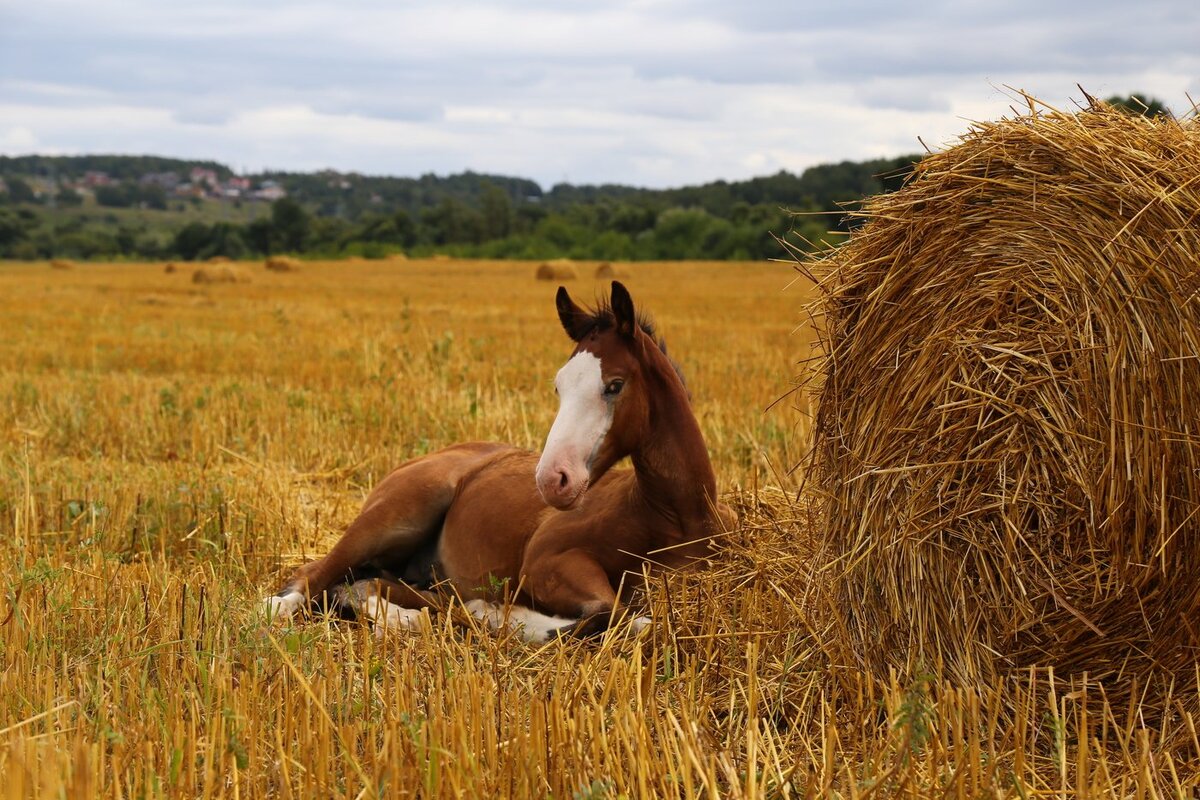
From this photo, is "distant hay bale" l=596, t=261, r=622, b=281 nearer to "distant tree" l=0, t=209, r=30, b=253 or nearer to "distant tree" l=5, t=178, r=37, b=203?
"distant tree" l=0, t=209, r=30, b=253

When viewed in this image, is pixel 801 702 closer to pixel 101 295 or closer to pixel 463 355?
pixel 463 355

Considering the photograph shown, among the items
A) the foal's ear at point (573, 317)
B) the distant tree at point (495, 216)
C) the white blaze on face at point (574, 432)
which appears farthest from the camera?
the distant tree at point (495, 216)

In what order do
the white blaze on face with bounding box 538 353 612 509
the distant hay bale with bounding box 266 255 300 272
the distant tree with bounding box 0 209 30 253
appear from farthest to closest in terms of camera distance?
the distant tree with bounding box 0 209 30 253 → the distant hay bale with bounding box 266 255 300 272 → the white blaze on face with bounding box 538 353 612 509

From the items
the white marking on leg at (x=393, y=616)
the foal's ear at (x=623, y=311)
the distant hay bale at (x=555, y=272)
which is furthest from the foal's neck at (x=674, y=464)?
the distant hay bale at (x=555, y=272)

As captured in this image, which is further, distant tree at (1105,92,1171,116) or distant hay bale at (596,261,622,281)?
distant hay bale at (596,261,622,281)

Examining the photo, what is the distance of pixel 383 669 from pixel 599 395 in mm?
1431

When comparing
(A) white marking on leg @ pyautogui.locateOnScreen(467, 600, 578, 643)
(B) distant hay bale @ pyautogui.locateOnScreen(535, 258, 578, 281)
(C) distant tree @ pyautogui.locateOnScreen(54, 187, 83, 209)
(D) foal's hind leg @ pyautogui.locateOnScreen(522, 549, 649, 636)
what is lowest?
(A) white marking on leg @ pyautogui.locateOnScreen(467, 600, 578, 643)

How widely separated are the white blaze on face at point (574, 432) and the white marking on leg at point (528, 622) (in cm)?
52

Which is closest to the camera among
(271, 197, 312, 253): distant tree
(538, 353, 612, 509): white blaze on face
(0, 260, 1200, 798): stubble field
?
(0, 260, 1200, 798): stubble field

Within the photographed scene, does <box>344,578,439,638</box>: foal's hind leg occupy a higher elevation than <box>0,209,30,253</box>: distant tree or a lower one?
lower

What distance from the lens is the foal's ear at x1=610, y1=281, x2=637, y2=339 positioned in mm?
4594

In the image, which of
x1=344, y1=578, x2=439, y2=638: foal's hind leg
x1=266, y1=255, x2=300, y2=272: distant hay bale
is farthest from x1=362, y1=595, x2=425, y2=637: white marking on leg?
x1=266, y1=255, x2=300, y2=272: distant hay bale

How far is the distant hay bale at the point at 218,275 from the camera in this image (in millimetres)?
30377

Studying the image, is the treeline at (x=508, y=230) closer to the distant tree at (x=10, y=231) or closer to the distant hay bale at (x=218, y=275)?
the distant tree at (x=10, y=231)
